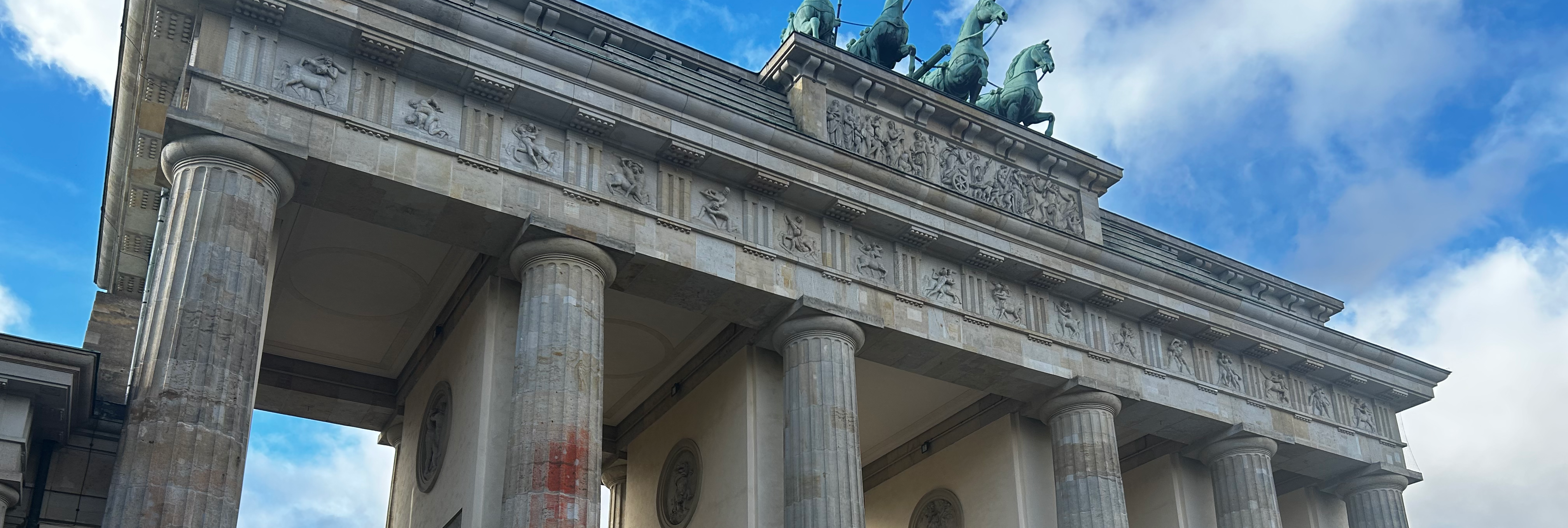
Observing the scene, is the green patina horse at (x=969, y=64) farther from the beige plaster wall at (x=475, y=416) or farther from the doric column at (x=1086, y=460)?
the beige plaster wall at (x=475, y=416)

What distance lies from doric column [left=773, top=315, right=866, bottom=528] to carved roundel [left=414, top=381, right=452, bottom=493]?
5.38m

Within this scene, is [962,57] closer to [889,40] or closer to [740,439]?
[889,40]

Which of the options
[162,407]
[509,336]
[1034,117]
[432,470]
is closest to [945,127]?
[1034,117]

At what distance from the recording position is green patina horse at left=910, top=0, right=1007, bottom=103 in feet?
95.6

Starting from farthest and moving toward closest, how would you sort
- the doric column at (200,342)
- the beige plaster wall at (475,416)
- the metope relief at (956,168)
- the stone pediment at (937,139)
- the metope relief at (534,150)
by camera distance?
the metope relief at (956,168), the stone pediment at (937,139), the metope relief at (534,150), the beige plaster wall at (475,416), the doric column at (200,342)

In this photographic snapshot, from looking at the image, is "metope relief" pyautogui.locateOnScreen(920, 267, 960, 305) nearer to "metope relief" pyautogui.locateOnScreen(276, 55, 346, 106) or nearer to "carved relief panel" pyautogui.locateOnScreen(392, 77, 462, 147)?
"carved relief panel" pyautogui.locateOnScreen(392, 77, 462, 147)

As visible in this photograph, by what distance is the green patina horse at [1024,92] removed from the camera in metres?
29.5

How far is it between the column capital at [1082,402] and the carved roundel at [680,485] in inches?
259

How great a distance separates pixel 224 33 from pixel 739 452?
33.5 ft

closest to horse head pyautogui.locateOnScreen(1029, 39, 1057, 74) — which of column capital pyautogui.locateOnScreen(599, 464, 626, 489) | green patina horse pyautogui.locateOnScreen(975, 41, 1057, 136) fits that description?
green patina horse pyautogui.locateOnScreen(975, 41, 1057, 136)

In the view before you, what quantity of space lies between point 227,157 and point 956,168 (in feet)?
43.7

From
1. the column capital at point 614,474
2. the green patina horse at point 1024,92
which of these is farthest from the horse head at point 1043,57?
the column capital at point 614,474

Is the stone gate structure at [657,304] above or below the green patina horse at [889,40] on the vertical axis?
below

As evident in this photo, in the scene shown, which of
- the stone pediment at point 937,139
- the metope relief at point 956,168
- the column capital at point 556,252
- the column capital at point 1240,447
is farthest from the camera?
the column capital at point 1240,447
